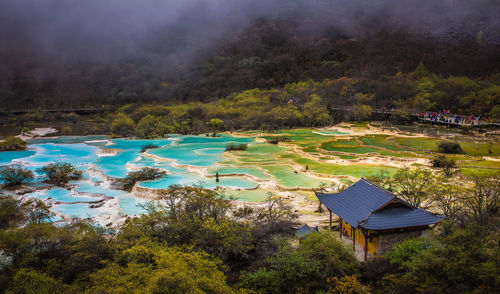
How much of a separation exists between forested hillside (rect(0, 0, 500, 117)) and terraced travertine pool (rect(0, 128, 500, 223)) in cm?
3587

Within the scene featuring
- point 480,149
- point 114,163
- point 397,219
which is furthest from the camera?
point 114,163

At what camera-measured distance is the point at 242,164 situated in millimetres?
31297

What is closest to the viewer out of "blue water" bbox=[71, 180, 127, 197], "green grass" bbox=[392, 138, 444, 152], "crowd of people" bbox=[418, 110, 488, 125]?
"blue water" bbox=[71, 180, 127, 197]

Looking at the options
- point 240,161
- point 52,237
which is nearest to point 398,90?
point 240,161

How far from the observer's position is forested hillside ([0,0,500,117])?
8119 centimetres

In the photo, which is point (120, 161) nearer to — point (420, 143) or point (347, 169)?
point (347, 169)

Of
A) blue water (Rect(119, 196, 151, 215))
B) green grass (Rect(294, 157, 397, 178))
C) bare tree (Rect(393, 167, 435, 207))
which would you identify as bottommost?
blue water (Rect(119, 196, 151, 215))

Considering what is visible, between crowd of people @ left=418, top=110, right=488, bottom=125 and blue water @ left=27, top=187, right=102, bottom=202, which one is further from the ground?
crowd of people @ left=418, top=110, right=488, bottom=125

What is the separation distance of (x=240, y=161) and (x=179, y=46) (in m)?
130

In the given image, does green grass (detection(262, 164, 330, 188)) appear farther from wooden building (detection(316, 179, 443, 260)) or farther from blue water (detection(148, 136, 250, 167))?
wooden building (detection(316, 179, 443, 260))

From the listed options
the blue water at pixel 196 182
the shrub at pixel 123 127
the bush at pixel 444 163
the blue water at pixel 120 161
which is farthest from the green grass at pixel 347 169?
the shrub at pixel 123 127

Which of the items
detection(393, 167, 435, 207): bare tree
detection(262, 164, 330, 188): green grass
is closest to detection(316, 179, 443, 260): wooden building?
detection(393, 167, 435, 207): bare tree

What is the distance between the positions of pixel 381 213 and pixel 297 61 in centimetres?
12360

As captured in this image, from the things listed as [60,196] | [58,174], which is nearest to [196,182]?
[60,196]
